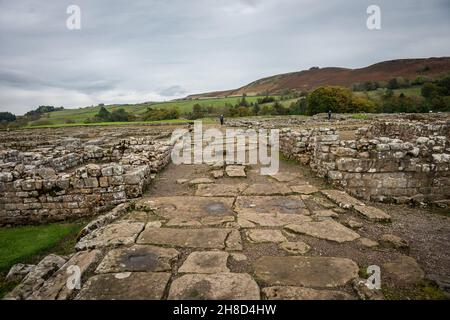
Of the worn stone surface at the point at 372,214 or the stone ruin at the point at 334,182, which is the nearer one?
the worn stone surface at the point at 372,214

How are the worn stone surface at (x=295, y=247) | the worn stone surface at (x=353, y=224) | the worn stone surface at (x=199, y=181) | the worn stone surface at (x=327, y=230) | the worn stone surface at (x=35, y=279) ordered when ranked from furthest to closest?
the worn stone surface at (x=199, y=181) → the worn stone surface at (x=353, y=224) → the worn stone surface at (x=327, y=230) → the worn stone surface at (x=295, y=247) → the worn stone surface at (x=35, y=279)

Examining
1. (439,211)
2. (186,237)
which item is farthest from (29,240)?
(439,211)

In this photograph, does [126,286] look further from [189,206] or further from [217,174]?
[217,174]

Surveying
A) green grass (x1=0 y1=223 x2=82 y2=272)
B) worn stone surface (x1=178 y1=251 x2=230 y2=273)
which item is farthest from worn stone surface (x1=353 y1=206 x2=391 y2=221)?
green grass (x1=0 y1=223 x2=82 y2=272)

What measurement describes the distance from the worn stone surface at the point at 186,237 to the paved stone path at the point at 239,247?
→ 15 mm

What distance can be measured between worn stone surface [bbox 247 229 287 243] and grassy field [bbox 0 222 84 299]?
294 centimetres

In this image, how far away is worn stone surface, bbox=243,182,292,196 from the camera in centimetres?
604

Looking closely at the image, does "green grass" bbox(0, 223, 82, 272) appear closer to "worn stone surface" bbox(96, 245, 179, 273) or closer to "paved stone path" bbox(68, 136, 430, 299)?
"paved stone path" bbox(68, 136, 430, 299)

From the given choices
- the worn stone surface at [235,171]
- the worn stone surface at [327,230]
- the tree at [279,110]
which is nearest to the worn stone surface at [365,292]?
the worn stone surface at [327,230]

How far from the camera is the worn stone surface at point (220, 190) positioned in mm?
6078

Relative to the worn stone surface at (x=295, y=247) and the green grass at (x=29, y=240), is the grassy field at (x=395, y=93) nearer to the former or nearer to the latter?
the worn stone surface at (x=295, y=247)
